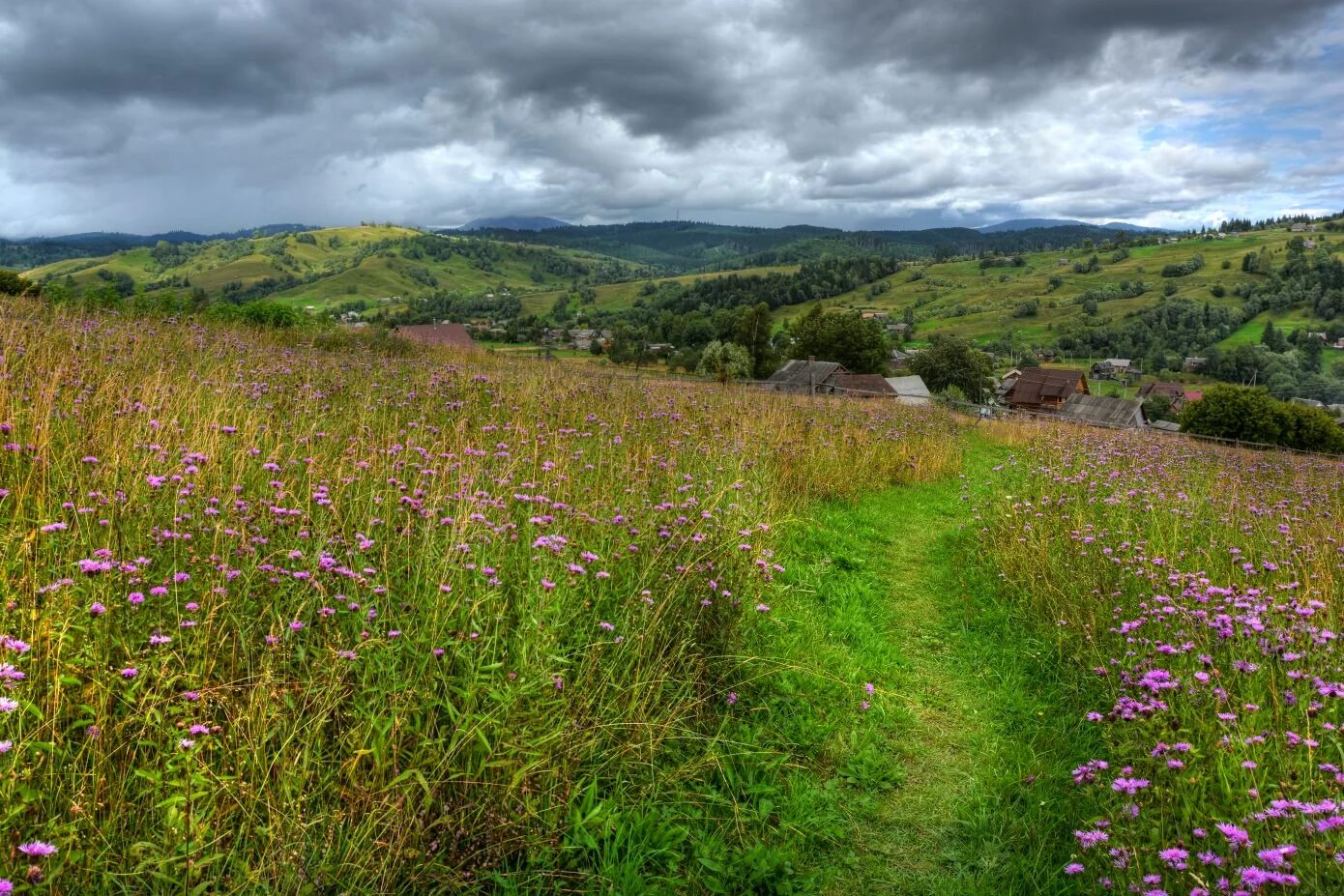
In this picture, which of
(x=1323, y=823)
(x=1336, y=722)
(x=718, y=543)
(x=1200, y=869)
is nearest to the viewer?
(x=1323, y=823)

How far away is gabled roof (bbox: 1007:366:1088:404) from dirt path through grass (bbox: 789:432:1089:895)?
85010 millimetres

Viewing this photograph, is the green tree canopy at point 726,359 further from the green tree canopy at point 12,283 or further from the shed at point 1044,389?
the green tree canopy at point 12,283

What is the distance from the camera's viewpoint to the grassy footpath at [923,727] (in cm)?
331

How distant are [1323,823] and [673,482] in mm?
4253

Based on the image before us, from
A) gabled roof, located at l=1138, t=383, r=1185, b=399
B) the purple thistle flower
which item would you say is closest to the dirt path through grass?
the purple thistle flower

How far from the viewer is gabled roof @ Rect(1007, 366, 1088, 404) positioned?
82688 millimetres

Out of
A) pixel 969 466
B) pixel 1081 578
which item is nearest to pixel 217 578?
pixel 1081 578

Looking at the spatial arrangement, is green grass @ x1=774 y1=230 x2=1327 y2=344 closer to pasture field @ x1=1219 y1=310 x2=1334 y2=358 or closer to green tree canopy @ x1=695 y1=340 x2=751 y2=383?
pasture field @ x1=1219 y1=310 x2=1334 y2=358

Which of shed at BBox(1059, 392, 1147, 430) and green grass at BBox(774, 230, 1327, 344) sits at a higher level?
green grass at BBox(774, 230, 1327, 344)

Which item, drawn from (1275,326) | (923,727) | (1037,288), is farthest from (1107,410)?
(1037,288)

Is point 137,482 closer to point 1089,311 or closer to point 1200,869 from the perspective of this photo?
point 1200,869

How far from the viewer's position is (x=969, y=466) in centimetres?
1341

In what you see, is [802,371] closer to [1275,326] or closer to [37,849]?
[37,849]

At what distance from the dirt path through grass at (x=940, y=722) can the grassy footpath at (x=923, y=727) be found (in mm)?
10
